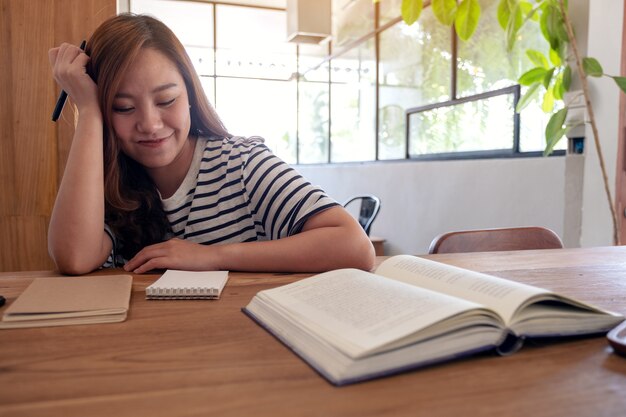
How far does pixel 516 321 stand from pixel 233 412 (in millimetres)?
321

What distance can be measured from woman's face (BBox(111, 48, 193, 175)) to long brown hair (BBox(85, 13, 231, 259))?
0.8 inches

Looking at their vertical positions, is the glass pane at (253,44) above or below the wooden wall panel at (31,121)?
above

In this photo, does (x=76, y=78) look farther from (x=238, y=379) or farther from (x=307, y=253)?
(x=238, y=379)

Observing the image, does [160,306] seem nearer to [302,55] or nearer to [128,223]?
[128,223]

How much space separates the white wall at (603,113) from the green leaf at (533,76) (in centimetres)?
24

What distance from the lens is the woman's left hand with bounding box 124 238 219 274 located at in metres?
1.03

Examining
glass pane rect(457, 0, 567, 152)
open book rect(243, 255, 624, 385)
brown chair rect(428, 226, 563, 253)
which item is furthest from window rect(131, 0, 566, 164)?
open book rect(243, 255, 624, 385)

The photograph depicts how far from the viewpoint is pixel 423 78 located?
3777 mm

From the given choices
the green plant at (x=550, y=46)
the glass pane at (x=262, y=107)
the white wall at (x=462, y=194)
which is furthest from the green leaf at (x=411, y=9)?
the glass pane at (x=262, y=107)

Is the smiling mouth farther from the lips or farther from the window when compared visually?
the window

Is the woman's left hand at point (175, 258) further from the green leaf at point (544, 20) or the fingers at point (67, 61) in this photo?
the green leaf at point (544, 20)

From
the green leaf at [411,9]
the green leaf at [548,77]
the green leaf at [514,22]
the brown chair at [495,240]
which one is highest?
the green leaf at [411,9]

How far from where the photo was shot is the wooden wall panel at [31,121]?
5.89 ft

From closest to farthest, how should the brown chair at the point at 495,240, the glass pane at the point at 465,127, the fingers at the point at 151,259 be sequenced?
the fingers at the point at 151,259, the brown chair at the point at 495,240, the glass pane at the point at 465,127
